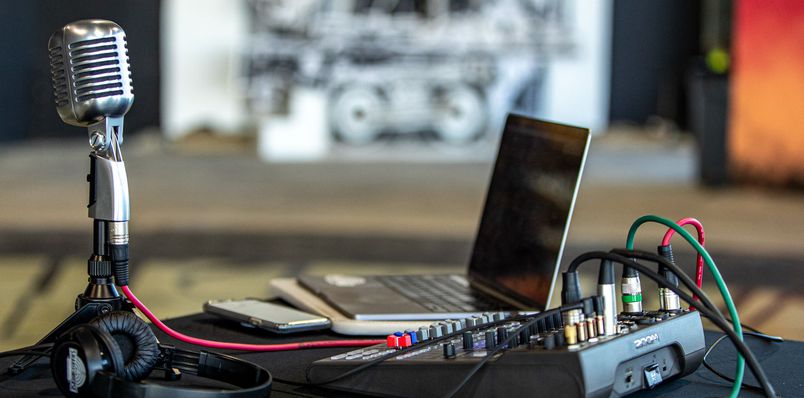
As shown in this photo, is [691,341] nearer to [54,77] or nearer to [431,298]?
[431,298]

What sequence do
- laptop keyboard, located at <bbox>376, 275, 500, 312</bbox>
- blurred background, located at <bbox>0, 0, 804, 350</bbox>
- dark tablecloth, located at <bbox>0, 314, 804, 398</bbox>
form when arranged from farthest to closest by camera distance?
blurred background, located at <bbox>0, 0, 804, 350</bbox> < laptop keyboard, located at <bbox>376, 275, 500, 312</bbox> < dark tablecloth, located at <bbox>0, 314, 804, 398</bbox>

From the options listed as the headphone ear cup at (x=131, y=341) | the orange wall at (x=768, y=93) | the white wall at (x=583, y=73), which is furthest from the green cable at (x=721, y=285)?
the white wall at (x=583, y=73)

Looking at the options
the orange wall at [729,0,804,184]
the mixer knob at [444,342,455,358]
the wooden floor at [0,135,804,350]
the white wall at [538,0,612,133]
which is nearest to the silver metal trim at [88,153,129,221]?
the mixer knob at [444,342,455,358]

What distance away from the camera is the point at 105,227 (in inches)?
37.7

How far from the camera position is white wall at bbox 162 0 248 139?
8117 mm

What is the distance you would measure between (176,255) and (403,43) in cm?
466

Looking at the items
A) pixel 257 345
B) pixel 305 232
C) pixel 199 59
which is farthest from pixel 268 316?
pixel 199 59

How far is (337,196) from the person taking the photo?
5.41 meters

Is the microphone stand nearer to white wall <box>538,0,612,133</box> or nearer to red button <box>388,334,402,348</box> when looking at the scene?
red button <box>388,334,402,348</box>

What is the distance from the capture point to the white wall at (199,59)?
26.6ft

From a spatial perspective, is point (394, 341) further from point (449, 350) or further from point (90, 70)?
point (90, 70)

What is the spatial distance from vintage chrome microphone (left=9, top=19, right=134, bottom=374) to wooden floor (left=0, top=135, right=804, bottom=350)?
1947 millimetres

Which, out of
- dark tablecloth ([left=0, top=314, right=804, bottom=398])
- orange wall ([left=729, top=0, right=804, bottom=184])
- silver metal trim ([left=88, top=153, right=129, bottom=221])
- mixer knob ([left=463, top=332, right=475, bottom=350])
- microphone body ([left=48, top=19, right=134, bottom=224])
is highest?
orange wall ([left=729, top=0, right=804, bottom=184])

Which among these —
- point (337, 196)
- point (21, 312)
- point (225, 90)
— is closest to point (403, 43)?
point (225, 90)
